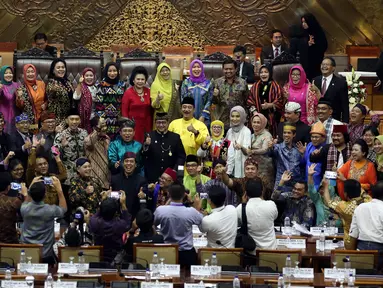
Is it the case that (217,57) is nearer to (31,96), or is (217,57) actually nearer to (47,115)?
(31,96)

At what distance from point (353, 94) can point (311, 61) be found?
1.08 m

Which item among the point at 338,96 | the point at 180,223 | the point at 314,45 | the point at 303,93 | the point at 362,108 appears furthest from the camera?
the point at 314,45

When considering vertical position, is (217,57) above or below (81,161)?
above

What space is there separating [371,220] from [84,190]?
299cm

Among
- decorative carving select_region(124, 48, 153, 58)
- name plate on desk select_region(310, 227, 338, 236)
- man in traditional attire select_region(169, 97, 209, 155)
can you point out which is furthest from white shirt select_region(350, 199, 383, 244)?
decorative carving select_region(124, 48, 153, 58)

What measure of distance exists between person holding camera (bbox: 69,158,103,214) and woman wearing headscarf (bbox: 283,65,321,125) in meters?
2.74

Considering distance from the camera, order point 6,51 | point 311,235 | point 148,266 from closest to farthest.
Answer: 1. point 148,266
2. point 311,235
3. point 6,51

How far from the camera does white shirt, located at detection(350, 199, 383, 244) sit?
10.7m

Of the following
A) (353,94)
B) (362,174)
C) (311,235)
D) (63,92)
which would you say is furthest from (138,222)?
(353,94)

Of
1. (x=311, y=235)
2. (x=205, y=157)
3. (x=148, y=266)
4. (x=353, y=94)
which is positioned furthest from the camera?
(x=353, y=94)

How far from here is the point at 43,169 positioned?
12461 mm

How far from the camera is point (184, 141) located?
13594 millimetres

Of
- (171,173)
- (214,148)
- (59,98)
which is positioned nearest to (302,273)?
(171,173)

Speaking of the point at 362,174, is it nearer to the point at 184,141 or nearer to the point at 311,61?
the point at 184,141
